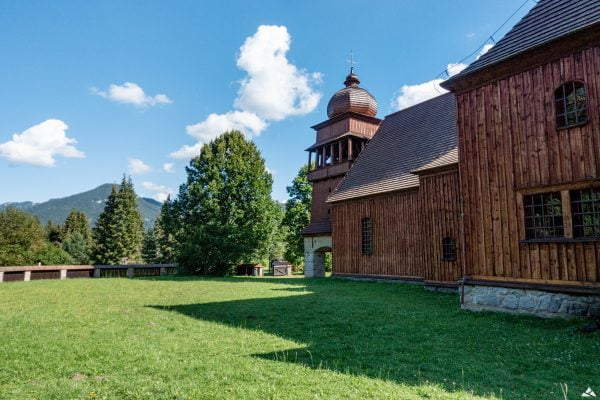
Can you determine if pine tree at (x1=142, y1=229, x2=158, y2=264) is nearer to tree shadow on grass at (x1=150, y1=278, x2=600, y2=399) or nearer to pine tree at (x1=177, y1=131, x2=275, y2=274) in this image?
pine tree at (x1=177, y1=131, x2=275, y2=274)

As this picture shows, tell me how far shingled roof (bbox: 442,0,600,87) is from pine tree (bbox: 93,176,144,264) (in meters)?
50.4

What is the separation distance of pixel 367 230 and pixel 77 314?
47.5 ft

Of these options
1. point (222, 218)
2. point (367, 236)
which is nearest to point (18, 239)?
point (222, 218)

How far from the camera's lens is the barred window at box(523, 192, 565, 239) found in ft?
31.4

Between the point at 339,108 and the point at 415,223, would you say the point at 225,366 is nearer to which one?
the point at 415,223

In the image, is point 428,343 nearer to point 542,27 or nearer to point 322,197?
point 542,27

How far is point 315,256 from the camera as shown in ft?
89.0

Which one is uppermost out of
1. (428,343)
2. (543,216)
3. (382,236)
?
(543,216)

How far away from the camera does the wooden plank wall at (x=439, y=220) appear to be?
14891mm

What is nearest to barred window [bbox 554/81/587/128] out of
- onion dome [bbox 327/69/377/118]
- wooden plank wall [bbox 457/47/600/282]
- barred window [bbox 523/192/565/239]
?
wooden plank wall [bbox 457/47/600/282]

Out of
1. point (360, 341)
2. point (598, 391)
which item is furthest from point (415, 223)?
point (598, 391)

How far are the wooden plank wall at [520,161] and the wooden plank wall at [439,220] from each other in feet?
11.4

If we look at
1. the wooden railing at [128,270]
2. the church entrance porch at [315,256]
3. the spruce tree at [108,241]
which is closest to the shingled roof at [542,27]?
the church entrance porch at [315,256]

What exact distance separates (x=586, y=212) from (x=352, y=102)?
795 inches
